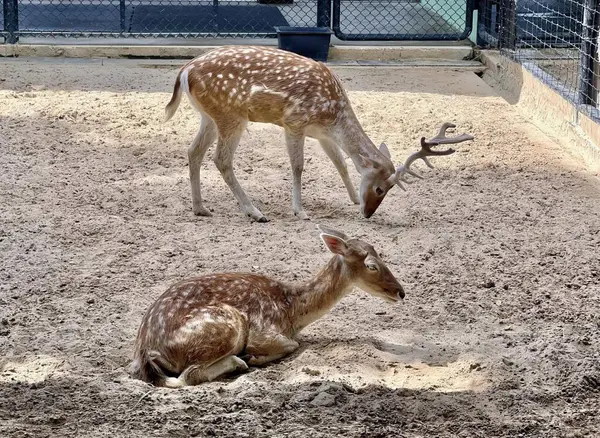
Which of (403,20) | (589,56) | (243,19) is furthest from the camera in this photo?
(403,20)

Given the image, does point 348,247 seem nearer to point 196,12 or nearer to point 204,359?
point 204,359

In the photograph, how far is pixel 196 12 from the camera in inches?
542

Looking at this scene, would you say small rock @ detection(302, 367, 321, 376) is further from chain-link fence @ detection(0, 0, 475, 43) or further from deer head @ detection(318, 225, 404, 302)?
chain-link fence @ detection(0, 0, 475, 43)

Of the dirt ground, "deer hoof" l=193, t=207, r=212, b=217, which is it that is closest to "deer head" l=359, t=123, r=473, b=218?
the dirt ground

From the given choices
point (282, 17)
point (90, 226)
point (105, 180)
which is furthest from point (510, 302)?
point (282, 17)

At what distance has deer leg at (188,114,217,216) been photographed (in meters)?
7.46

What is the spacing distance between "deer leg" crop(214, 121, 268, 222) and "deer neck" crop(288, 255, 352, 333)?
2.09 metres

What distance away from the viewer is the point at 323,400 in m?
4.41

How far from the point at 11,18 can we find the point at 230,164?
5303 millimetres

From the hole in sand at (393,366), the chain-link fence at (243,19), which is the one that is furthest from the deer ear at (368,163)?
the chain-link fence at (243,19)

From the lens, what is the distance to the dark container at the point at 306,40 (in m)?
11.4

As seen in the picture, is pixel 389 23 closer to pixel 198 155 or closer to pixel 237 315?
pixel 198 155

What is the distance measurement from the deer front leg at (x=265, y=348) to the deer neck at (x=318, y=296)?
0.19 meters

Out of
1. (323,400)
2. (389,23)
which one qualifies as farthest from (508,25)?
(323,400)
